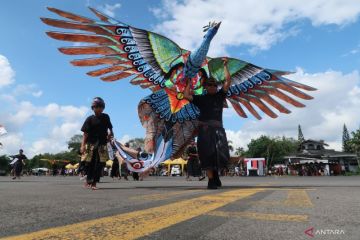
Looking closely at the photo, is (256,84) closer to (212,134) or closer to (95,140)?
(212,134)

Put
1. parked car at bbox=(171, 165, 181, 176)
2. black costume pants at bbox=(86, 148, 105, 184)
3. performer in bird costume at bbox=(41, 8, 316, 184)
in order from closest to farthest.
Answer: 1. black costume pants at bbox=(86, 148, 105, 184)
2. performer in bird costume at bbox=(41, 8, 316, 184)
3. parked car at bbox=(171, 165, 181, 176)

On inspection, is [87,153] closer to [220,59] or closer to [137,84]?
[137,84]

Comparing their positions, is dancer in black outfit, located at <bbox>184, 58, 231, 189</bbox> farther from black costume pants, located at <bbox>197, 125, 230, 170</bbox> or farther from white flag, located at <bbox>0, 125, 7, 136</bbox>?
white flag, located at <bbox>0, 125, 7, 136</bbox>

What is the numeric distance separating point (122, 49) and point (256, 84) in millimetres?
3624

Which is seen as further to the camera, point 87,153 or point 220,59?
point 220,59

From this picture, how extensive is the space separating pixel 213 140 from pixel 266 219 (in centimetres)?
452

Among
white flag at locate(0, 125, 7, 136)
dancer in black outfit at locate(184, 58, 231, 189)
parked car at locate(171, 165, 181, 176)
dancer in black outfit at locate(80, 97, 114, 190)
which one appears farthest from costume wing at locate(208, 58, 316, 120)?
parked car at locate(171, 165, 181, 176)

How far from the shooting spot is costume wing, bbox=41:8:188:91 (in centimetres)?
911

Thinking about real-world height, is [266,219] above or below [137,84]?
below

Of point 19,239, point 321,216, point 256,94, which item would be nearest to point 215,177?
point 256,94

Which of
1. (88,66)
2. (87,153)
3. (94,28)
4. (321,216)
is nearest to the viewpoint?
(321,216)

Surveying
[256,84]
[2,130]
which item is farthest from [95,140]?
[2,130]

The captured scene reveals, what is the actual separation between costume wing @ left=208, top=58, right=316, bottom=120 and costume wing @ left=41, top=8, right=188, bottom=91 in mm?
1188

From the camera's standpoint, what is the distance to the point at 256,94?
10328 mm
